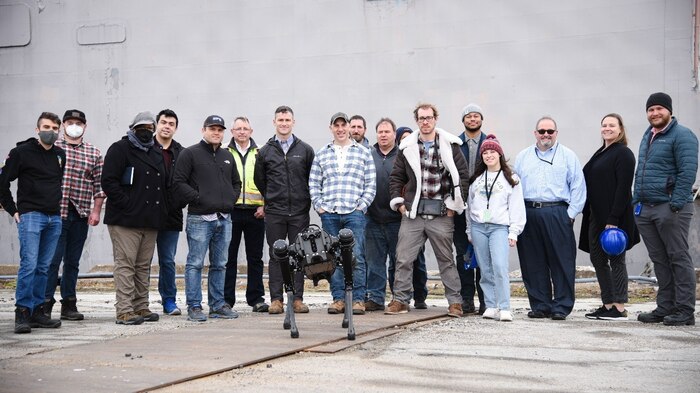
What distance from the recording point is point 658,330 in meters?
7.33

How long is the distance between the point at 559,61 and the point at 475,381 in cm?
736

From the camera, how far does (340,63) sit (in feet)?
40.8

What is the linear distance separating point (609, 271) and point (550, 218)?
0.70 meters

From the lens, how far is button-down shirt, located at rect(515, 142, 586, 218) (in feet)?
27.0

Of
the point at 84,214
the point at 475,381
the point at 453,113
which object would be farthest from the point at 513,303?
the point at 475,381

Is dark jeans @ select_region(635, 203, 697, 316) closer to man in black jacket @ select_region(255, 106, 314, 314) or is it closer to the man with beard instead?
the man with beard

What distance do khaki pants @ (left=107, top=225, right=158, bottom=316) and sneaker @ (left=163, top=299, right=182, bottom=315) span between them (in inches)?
28.6

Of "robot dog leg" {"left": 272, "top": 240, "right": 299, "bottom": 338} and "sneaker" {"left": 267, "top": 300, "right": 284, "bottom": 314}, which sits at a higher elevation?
"robot dog leg" {"left": 272, "top": 240, "right": 299, "bottom": 338}

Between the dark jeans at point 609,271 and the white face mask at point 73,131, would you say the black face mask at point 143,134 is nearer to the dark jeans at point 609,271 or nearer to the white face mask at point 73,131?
the white face mask at point 73,131

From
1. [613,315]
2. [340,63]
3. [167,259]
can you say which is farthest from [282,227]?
[340,63]

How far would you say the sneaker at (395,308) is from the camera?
827 centimetres

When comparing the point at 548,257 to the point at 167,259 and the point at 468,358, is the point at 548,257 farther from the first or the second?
the point at 167,259

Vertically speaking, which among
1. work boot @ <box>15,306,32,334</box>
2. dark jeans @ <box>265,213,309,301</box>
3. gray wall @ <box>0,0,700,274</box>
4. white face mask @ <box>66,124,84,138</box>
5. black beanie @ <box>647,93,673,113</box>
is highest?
gray wall @ <box>0,0,700,274</box>

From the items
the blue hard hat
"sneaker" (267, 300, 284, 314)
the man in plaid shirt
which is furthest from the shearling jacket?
"sneaker" (267, 300, 284, 314)
